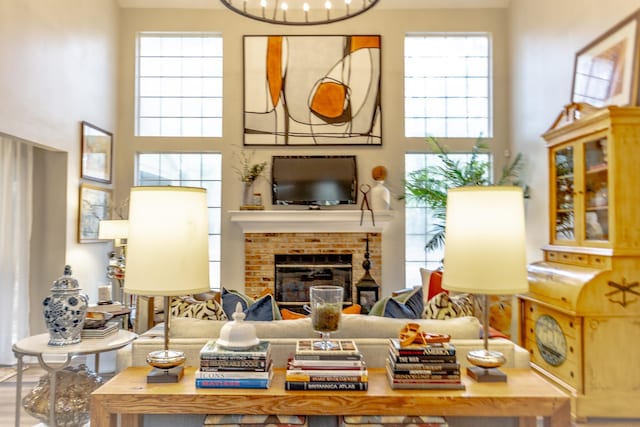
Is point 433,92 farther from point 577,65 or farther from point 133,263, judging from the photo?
point 133,263

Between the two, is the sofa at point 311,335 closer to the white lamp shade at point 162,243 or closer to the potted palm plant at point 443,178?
the white lamp shade at point 162,243

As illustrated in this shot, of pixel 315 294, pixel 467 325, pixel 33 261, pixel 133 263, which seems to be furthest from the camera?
pixel 33 261

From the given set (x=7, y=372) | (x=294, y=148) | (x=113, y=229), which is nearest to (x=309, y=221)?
(x=294, y=148)

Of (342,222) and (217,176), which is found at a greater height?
(217,176)

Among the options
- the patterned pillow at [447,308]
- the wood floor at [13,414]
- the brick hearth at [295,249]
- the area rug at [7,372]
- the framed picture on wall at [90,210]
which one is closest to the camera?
the patterned pillow at [447,308]

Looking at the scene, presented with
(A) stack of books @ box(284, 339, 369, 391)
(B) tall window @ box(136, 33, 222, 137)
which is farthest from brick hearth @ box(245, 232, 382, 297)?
(A) stack of books @ box(284, 339, 369, 391)

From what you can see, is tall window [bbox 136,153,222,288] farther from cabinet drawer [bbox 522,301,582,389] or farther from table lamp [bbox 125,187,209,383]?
table lamp [bbox 125,187,209,383]

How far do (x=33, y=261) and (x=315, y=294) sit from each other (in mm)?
3572

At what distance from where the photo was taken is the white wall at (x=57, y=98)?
3.32 m

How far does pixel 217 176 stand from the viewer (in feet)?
17.8

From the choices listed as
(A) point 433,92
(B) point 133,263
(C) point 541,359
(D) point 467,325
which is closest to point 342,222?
(A) point 433,92

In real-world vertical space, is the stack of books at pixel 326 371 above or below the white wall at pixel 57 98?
below

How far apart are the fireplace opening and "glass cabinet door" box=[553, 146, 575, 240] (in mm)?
2391

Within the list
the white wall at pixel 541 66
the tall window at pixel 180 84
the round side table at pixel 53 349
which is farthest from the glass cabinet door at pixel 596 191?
the tall window at pixel 180 84
